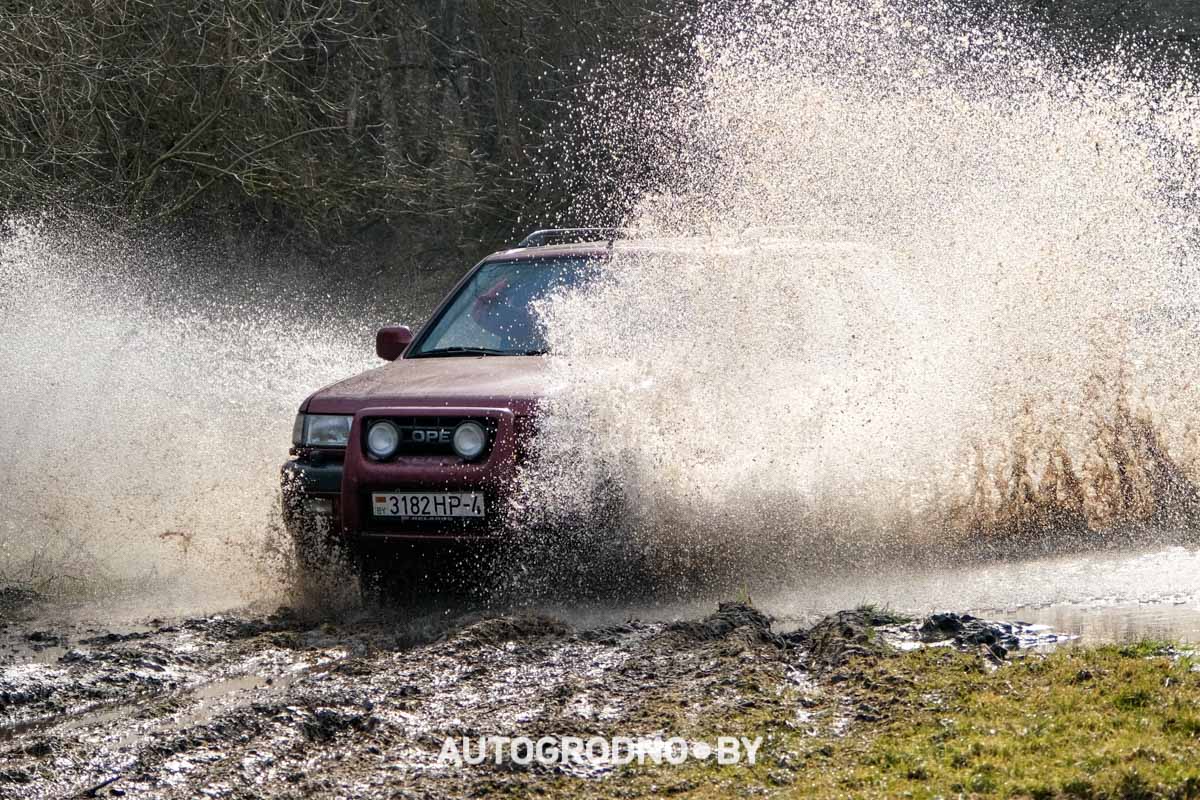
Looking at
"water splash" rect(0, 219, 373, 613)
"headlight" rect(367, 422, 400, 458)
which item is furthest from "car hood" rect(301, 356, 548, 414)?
"water splash" rect(0, 219, 373, 613)

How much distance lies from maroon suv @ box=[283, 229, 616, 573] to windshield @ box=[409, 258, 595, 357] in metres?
0.17

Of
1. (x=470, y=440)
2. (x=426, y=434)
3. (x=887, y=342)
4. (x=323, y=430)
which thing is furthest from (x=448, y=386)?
(x=887, y=342)

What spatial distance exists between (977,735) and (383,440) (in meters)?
3.32

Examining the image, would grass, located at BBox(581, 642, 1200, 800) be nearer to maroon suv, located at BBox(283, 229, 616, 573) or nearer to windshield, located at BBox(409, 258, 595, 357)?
maroon suv, located at BBox(283, 229, 616, 573)

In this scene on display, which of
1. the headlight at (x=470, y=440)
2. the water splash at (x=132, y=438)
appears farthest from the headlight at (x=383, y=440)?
the water splash at (x=132, y=438)

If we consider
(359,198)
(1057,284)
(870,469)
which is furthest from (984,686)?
(359,198)

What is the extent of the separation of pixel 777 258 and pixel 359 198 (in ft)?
45.4

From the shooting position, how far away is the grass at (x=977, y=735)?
154 inches

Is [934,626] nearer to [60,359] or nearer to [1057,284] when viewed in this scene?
[1057,284]

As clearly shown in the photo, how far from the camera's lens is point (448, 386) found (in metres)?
6.98

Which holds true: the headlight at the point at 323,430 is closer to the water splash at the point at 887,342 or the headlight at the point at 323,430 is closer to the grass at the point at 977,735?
the water splash at the point at 887,342

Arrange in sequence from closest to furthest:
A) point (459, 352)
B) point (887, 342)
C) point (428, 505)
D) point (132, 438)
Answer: point (428, 505) → point (459, 352) → point (887, 342) → point (132, 438)

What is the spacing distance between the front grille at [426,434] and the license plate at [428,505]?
0.67ft

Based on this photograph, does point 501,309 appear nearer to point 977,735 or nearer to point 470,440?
point 470,440
